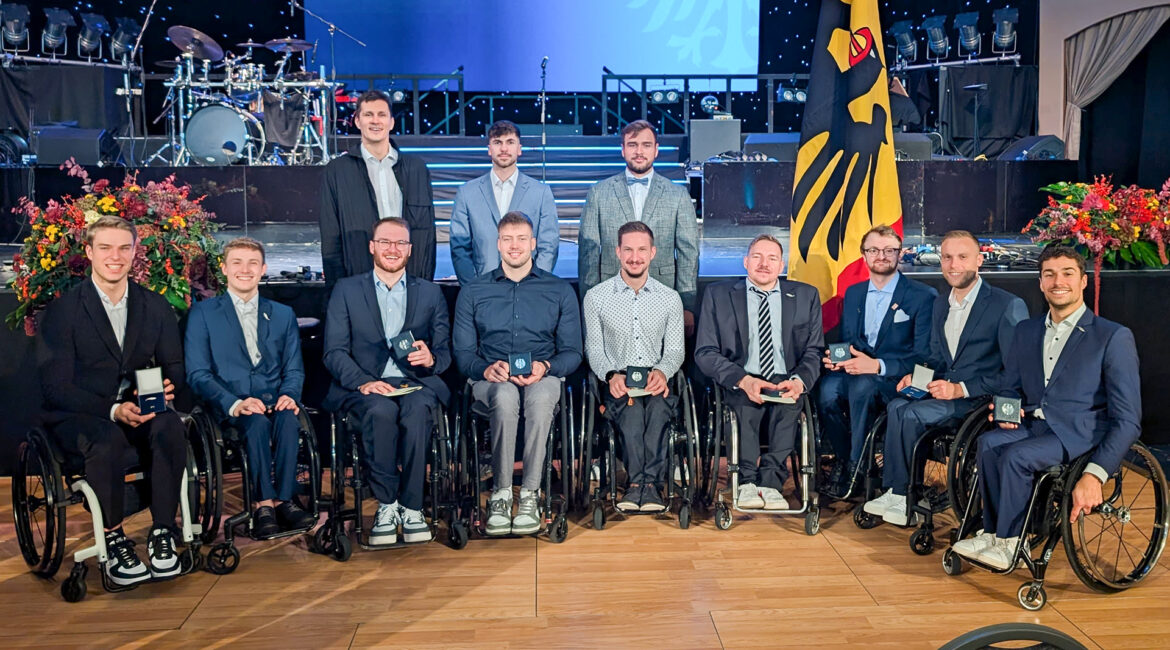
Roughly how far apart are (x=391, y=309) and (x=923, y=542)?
7.12ft

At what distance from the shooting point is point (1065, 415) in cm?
334

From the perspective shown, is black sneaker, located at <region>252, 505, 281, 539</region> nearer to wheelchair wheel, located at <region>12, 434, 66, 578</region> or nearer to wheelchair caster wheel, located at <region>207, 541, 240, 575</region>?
wheelchair caster wheel, located at <region>207, 541, 240, 575</region>

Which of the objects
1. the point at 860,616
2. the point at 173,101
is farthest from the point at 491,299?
the point at 173,101

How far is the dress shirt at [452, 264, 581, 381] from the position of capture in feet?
13.5

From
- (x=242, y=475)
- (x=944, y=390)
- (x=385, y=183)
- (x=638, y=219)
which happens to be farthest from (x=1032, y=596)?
(x=385, y=183)

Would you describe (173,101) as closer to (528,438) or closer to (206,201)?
(206,201)

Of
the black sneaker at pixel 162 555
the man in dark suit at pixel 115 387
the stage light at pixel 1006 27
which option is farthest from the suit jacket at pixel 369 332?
the stage light at pixel 1006 27

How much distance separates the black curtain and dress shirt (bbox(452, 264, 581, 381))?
6.96 m

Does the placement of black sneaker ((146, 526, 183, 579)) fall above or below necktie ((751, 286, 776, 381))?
below

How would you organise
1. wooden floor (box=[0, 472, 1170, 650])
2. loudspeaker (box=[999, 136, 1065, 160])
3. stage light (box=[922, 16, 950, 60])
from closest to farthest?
1. wooden floor (box=[0, 472, 1170, 650])
2. loudspeaker (box=[999, 136, 1065, 160])
3. stage light (box=[922, 16, 950, 60])

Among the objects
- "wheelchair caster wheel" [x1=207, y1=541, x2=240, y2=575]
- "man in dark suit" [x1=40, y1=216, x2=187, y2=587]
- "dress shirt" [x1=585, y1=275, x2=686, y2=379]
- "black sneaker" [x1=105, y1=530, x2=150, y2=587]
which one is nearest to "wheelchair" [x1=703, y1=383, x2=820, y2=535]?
"dress shirt" [x1=585, y1=275, x2=686, y2=379]

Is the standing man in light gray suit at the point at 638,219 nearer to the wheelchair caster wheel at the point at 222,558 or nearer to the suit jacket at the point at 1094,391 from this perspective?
the suit jacket at the point at 1094,391

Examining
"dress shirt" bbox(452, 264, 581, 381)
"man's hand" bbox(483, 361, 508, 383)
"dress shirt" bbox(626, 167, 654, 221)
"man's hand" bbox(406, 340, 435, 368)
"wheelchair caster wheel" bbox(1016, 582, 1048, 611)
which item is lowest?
"wheelchair caster wheel" bbox(1016, 582, 1048, 611)

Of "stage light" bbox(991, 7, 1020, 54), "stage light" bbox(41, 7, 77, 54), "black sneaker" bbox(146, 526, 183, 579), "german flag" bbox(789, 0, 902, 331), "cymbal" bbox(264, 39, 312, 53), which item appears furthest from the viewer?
"stage light" bbox(41, 7, 77, 54)
